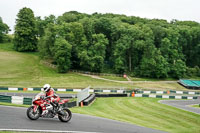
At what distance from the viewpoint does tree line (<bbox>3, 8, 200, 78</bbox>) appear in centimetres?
7162

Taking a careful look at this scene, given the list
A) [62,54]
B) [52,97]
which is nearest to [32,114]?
[52,97]

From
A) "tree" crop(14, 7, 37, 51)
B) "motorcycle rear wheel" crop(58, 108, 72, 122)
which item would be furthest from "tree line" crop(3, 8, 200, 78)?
"motorcycle rear wheel" crop(58, 108, 72, 122)

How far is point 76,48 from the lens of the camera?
237 ft

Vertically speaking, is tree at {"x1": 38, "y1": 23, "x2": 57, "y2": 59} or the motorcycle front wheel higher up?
tree at {"x1": 38, "y1": 23, "x2": 57, "y2": 59}

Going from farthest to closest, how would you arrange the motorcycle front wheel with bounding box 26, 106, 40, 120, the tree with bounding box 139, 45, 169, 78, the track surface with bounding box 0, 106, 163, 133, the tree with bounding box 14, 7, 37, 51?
the tree with bounding box 14, 7, 37, 51 → the tree with bounding box 139, 45, 169, 78 → the motorcycle front wheel with bounding box 26, 106, 40, 120 → the track surface with bounding box 0, 106, 163, 133

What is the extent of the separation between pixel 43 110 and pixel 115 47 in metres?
64.9

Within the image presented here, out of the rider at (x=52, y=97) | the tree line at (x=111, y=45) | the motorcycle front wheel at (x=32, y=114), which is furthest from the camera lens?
the tree line at (x=111, y=45)

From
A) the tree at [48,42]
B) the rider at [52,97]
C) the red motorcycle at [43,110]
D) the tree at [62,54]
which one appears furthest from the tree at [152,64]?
the rider at [52,97]

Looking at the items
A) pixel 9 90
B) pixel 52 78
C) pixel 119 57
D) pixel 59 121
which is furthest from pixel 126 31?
pixel 59 121

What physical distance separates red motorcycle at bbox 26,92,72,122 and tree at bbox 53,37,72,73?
Result: 54.9 metres

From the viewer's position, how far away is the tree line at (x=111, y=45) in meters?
71.6

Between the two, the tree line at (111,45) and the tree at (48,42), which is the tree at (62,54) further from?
the tree at (48,42)

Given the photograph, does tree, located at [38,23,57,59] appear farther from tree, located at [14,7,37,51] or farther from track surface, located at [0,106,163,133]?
track surface, located at [0,106,163,133]

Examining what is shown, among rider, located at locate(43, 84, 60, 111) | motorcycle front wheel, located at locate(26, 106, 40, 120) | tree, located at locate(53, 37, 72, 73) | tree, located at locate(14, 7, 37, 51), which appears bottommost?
motorcycle front wheel, located at locate(26, 106, 40, 120)
